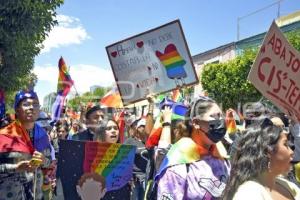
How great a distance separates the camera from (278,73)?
12.3 ft

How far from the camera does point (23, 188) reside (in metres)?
4.18

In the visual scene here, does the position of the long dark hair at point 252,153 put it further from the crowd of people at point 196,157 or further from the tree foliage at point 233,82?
the tree foliage at point 233,82

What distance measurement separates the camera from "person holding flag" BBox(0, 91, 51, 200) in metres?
4.05

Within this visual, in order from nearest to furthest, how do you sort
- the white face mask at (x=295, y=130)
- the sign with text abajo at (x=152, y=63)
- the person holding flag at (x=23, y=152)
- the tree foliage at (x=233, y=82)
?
1. the person holding flag at (x=23, y=152)
2. the white face mask at (x=295, y=130)
3. the sign with text abajo at (x=152, y=63)
4. the tree foliage at (x=233, y=82)

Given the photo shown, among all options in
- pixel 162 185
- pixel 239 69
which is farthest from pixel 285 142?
pixel 239 69

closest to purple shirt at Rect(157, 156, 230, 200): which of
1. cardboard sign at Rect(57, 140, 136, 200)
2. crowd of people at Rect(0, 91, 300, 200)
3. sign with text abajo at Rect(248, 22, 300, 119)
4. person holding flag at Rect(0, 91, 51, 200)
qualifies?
crowd of people at Rect(0, 91, 300, 200)

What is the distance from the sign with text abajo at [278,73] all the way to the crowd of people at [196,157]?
0.25 metres

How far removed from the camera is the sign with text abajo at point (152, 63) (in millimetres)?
5168

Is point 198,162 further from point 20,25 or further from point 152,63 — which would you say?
point 20,25

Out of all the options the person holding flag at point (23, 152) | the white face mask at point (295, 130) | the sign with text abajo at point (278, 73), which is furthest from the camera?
the white face mask at point (295, 130)

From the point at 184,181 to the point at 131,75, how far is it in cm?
260

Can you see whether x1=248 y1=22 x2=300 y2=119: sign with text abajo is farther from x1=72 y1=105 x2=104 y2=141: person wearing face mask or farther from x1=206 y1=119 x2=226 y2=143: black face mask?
x1=72 y1=105 x2=104 y2=141: person wearing face mask

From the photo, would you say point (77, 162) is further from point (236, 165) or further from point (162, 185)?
point (236, 165)

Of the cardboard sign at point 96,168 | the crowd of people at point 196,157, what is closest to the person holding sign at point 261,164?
the crowd of people at point 196,157
